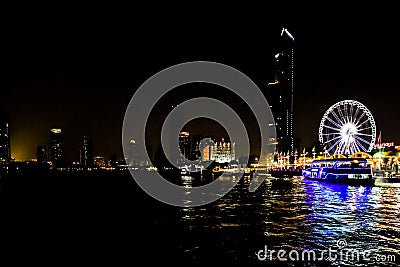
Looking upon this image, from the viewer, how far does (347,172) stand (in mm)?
86062

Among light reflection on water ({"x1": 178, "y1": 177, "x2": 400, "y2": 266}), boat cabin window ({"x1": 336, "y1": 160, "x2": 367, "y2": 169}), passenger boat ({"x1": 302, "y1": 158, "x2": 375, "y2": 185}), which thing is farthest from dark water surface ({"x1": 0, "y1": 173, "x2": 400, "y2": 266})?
boat cabin window ({"x1": 336, "y1": 160, "x2": 367, "y2": 169})

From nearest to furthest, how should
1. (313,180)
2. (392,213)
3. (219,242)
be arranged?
(219,242) < (392,213) < (313,180)

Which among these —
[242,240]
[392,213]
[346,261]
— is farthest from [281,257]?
[392,213]

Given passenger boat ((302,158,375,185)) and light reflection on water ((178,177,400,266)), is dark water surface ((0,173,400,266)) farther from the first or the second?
passenger boat ((302,158,375,185))

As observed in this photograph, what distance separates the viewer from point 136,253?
884 inches

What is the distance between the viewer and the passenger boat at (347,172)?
81125mm

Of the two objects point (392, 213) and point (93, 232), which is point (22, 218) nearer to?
point (93, 232)

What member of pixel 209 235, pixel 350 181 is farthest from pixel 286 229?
pixel 350 181

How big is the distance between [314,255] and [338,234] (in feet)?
21.9

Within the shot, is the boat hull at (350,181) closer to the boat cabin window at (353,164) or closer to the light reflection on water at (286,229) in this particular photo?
the boat cabin window at (353,164)

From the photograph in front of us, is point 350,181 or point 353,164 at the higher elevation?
point 353,164

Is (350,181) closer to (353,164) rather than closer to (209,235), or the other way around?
(353,164)

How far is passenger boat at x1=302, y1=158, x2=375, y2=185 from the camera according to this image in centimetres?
8112

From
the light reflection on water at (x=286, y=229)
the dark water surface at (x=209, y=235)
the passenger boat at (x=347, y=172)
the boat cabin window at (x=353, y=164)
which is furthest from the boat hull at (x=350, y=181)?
the dark water surface at (x=209, y=235)
